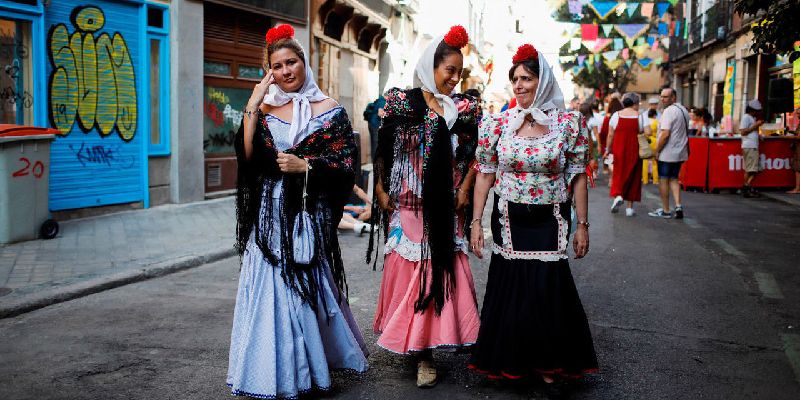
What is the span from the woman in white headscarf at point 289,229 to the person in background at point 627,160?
8.65 metres

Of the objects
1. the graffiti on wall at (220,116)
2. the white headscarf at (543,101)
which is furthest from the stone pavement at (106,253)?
the white headscarf at (543,101)

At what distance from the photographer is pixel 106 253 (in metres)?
8.01

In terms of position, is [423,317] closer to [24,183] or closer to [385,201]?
[385,201]

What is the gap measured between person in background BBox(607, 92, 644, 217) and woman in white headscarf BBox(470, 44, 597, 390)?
319 inches

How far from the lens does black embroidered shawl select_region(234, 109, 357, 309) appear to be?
13.2 feet

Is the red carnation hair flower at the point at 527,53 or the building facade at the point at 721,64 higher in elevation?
the building facade at the point at 721,64

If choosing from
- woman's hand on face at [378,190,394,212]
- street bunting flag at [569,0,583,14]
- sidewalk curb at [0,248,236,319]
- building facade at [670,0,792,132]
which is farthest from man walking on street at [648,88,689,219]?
street bunting flag at [569,0,583,14]

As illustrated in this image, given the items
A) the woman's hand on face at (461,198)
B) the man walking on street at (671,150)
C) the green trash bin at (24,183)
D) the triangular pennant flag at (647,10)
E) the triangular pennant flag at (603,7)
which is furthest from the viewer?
the triangular pennant flag at (647,10)

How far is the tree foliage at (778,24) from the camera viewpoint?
8297mm

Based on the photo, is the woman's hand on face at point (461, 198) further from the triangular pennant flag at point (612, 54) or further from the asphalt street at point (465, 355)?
the triangular pennant flag at point (612, 54)

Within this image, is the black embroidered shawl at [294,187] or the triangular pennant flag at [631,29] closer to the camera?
the black embroidered shawl at [294,187]

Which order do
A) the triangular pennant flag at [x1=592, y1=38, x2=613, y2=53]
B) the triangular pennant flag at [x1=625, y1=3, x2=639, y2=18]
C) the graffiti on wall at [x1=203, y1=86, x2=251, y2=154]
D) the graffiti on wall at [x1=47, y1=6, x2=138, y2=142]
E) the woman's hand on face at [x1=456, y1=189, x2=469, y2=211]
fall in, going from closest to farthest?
the woman's hand on face at [x1=456, y1=189, x2=469, y2=211]
the graffiti on wall at [x1=47, y1=6, x2=138, y2=142]
the graffiti on wall at [x1=203, y1=86, x2=251, y2=154]
the triangular pennant flag at [x1=625, y1=3, x2=639, y2=18]
the triangular pennant flag at [x1=592, y1=38, x2=613, y2=53]

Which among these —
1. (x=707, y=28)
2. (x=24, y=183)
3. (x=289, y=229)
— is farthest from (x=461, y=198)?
(x=707, y=28)

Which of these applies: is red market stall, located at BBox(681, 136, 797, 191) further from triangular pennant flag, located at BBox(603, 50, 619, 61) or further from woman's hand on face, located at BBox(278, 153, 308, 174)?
triangular pennant flag, located at BBox(603, 50, 619, 61)
